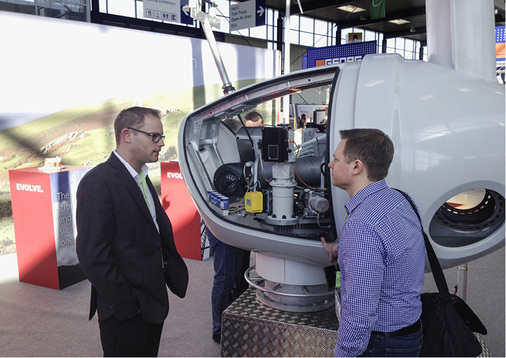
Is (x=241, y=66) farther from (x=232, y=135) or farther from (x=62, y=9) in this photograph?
(x=232, y=135)

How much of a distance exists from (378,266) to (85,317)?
283 centimetres

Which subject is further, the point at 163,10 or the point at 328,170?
the point at 163,10

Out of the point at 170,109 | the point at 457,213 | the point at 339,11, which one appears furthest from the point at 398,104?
the point at 339,11

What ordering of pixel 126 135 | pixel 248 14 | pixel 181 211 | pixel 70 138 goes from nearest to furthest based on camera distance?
pixel 126 135
pixel 181 211
pixel 70 138
pixel 248 14

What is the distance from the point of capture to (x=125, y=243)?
5.72 feet

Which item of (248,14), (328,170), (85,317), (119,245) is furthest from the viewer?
(248,14)

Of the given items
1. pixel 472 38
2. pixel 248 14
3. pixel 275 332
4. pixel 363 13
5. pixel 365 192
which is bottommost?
pixel 275 332

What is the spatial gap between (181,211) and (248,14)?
22.8 ft

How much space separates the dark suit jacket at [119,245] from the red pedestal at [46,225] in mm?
2477

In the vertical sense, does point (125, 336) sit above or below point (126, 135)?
below

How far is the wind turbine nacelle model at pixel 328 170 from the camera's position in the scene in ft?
6.04

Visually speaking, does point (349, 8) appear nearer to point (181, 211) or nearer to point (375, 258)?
point (181, 211)

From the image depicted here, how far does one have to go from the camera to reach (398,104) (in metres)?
1.89

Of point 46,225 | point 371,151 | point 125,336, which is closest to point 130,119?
point 125,336
